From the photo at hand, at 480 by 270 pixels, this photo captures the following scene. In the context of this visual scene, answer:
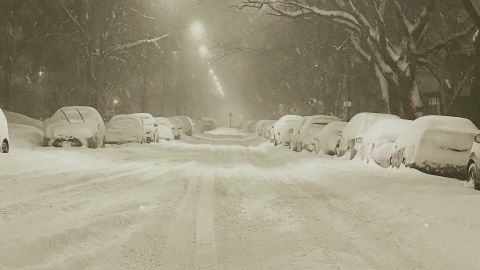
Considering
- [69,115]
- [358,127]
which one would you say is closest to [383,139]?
[358,127]

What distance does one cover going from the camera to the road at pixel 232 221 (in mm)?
5789

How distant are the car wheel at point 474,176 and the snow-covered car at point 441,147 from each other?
1464mm

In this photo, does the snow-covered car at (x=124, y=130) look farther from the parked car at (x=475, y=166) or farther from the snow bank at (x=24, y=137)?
the parked car at (x=475, y=166)

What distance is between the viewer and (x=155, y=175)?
13.6 meters

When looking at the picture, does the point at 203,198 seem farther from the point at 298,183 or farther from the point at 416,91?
the point at 416,91

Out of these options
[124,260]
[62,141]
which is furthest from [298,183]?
[62,141]

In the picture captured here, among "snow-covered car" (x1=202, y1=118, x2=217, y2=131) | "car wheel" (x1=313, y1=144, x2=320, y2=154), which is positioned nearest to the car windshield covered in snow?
"car wheel" (x1=313, y1=144, x2=320, y2=154)

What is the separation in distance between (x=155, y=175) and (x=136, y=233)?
6713mm

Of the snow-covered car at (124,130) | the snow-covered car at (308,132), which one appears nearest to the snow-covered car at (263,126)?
the snow-covered car at (308,132)

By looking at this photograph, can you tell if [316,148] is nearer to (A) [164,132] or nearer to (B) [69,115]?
(B) [69,115]

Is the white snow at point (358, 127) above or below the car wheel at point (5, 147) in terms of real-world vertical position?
above

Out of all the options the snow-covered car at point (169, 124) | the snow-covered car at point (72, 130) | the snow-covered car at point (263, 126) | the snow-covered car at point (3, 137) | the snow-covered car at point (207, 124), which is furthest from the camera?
the snow-covered car at point (207, 124)

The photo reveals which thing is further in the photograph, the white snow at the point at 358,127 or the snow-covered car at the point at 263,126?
the snow-covered car at the point at 263,126

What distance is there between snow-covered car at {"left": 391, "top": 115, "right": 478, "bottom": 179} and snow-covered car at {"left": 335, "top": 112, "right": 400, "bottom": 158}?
473 centimetres
